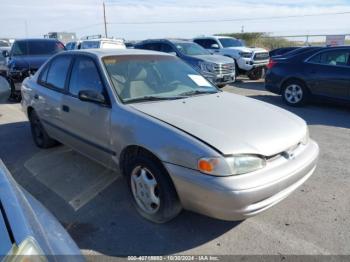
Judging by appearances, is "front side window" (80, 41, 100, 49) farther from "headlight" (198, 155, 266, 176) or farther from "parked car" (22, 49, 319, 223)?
"headlight" (198, 155, 266, 176)

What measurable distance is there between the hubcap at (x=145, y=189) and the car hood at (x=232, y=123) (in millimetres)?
561

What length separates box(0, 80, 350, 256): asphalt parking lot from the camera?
2.94 m

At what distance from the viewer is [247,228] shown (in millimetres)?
3189

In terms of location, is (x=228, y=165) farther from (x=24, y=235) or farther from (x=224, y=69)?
(x=224, y=69)

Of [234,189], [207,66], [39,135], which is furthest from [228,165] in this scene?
[207,66]

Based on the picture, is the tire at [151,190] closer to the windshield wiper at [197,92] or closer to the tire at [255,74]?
the windshield wiper at [197,92]

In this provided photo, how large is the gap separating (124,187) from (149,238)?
1082mm

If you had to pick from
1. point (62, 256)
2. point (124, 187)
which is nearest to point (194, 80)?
point (124, 187)

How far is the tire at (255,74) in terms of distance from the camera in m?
14.2

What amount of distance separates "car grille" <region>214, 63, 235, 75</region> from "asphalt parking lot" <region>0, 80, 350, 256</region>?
633 centimetres

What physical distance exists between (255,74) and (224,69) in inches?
146

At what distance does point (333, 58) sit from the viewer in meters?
8.02

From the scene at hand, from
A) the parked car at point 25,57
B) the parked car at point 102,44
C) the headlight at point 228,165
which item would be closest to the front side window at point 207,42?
the parked car at point 102,44

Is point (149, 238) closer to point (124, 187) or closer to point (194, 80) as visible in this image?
point (124, 187)
